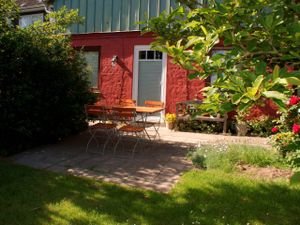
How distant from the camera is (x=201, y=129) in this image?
1085cm

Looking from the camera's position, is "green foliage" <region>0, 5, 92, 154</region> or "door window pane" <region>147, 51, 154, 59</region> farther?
"door window pane" <region>147, 51, 154, 59</region>

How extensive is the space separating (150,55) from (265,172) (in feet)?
24.1

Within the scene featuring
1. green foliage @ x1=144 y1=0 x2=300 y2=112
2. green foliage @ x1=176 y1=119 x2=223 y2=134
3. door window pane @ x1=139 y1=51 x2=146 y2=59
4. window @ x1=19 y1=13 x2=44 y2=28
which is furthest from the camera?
window @ x1=19 y1=13 x2=44 y2=28

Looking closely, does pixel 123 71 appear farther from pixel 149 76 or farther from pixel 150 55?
pixel 150 55

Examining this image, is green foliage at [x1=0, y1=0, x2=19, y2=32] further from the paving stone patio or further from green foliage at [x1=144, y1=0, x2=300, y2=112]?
green foliage at [x1=144, y1=0, x2=300, y2=112]

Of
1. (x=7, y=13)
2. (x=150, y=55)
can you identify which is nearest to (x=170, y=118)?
(x=150, y=55)

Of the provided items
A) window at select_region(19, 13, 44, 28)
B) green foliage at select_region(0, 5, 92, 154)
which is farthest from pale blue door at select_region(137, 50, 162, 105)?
window at select_region(19, 13, 44, 28)

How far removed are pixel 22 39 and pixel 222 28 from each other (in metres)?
6.40

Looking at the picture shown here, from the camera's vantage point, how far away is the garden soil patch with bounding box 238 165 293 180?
18.9ft

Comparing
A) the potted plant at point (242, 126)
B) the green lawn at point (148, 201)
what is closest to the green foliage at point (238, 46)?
the green lawn at point (148, 201)

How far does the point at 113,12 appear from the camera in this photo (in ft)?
42.0

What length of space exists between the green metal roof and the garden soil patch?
24.0ft

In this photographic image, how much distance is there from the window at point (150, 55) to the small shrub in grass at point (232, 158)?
600 centimetres

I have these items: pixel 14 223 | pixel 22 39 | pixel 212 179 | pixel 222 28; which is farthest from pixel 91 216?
pixel 22 39
